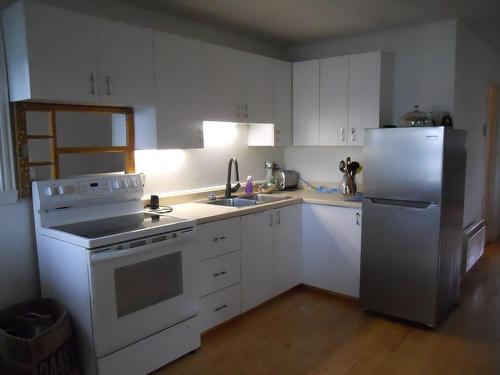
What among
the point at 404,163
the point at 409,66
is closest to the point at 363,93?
the point at 409,66

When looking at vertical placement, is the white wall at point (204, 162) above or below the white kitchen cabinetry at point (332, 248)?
above

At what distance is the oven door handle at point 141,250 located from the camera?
6.75 ft

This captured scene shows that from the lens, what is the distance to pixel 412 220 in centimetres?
292

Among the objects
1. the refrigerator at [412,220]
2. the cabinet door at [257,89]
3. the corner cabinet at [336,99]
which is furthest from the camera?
the corner cabinet at [336,99]

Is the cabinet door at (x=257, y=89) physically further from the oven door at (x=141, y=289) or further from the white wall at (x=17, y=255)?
the white wall at (x=17, y=255)

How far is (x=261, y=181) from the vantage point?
4.20m

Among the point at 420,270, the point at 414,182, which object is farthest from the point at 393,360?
the point at 414,182

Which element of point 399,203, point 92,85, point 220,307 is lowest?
point 220,307

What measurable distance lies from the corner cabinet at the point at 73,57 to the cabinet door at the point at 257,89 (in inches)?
38.5

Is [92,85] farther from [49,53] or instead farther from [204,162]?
[204,162]

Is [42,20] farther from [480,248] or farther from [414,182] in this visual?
[480,248]

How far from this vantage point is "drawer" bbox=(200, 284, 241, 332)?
2.78 metres

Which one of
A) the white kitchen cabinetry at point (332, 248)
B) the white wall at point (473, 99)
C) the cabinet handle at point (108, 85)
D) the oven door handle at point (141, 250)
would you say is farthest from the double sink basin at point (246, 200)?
the white wall at point (473, 99)

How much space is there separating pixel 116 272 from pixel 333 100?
2.52m
